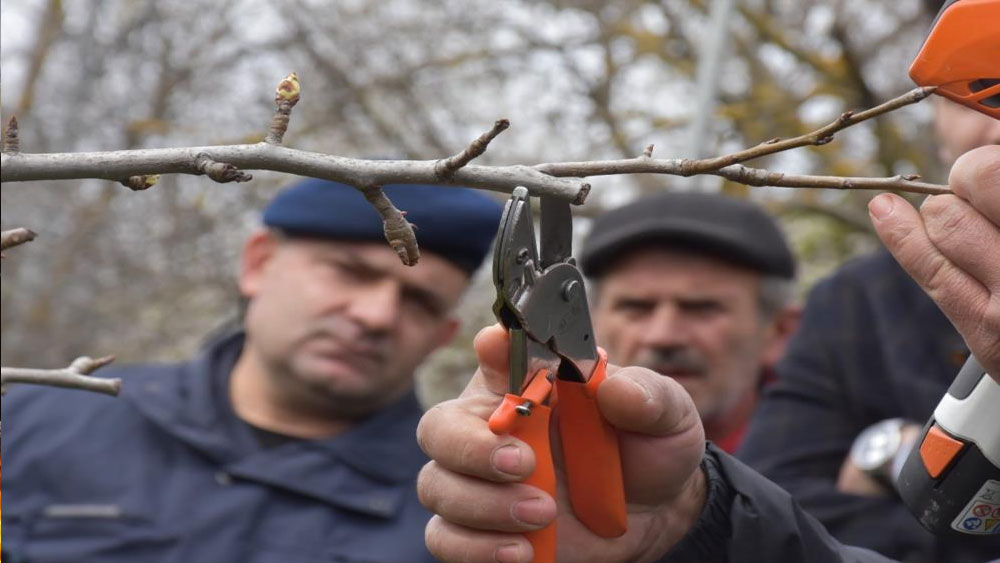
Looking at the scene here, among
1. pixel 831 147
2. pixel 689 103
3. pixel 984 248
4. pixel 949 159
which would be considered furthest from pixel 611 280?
pixel 689 103

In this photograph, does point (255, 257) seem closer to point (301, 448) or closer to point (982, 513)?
point (301, 448)

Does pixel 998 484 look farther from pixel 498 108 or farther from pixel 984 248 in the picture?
pixel 498 108

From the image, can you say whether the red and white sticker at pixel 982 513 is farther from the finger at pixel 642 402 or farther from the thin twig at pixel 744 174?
the thin twig at pixel 744 174


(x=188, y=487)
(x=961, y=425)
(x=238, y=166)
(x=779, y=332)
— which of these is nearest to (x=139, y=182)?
(x=238, y=166)

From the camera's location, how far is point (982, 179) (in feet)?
2.99

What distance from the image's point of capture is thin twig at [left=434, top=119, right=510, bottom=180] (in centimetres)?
77

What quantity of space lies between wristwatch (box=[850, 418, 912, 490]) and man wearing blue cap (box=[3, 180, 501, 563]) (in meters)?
0.94

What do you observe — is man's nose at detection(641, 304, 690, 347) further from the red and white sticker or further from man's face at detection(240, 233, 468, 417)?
the red and white sticker

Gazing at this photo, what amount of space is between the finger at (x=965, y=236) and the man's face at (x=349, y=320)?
1750 millimetres

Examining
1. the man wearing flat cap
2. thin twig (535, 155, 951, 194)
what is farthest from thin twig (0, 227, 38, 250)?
the man wearing flat cap

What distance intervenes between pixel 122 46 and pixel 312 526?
3825mm

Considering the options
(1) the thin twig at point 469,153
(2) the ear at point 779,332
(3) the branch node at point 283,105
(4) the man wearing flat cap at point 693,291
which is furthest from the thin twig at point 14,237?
(2) the ear at point 779,332

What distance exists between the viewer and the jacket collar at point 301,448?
7.82 feet

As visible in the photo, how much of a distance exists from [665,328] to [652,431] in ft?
5.46
